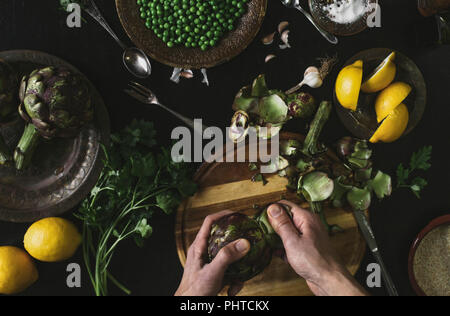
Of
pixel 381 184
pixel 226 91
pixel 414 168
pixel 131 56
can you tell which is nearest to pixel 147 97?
pixel 131 56

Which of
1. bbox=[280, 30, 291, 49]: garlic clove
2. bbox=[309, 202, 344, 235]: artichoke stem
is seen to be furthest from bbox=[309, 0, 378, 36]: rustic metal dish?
bbox=[309, 202, 344, 235]: artichoke stem

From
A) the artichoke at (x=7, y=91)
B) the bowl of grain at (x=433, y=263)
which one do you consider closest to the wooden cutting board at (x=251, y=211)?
the bowl of grain at (x=433, y=263)

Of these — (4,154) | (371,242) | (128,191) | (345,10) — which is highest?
(345,10)

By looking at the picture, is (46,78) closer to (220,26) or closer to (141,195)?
(141,195)

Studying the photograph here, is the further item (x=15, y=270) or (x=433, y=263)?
(x=433, y=263)

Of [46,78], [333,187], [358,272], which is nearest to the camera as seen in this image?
[46,78]

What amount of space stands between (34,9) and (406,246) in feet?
5.75

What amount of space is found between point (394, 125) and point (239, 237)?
0.69 metres

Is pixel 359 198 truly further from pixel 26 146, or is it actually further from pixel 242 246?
pixel 26 146

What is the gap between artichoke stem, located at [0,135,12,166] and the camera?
1.25 meters

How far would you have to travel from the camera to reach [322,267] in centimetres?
116

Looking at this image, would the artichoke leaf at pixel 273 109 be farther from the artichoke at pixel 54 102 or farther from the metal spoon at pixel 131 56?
the artichoke at pixel 54 102

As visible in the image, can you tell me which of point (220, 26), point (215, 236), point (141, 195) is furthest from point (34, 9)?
point (215, 236)

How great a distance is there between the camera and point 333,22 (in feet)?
4.47
